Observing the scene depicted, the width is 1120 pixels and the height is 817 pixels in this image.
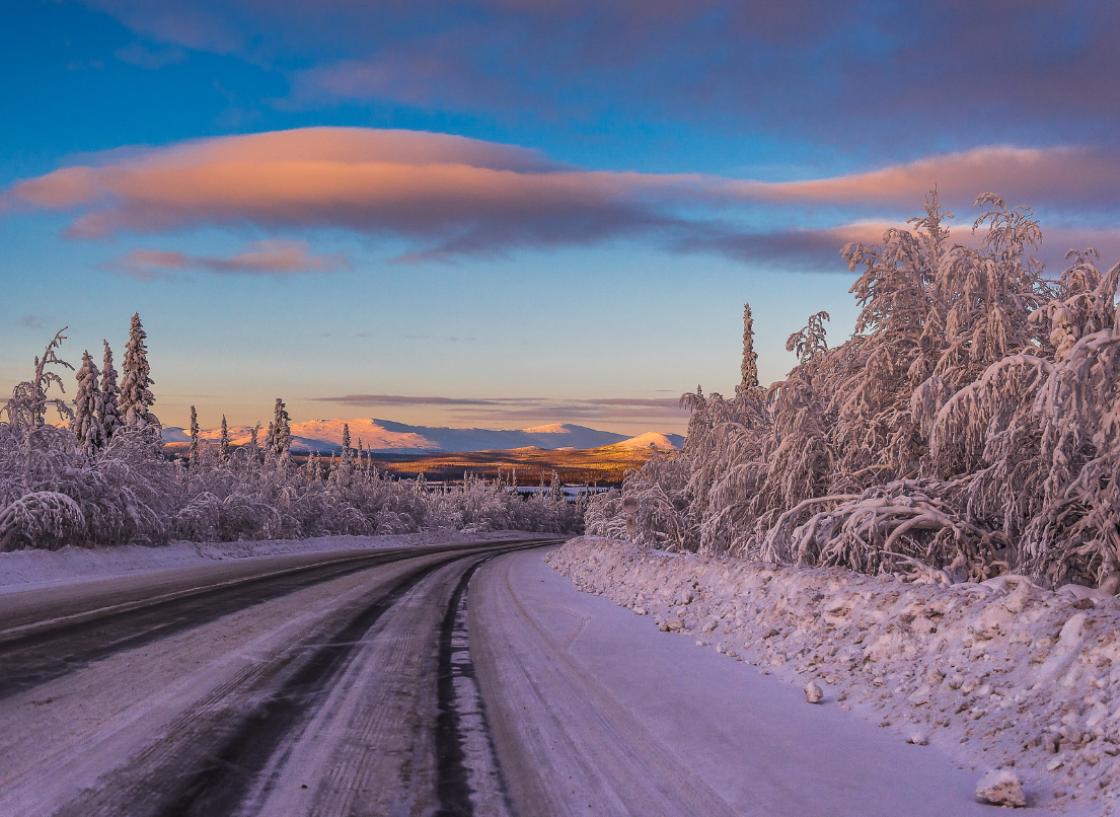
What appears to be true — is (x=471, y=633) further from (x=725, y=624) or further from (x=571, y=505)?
(x=571, y=505)

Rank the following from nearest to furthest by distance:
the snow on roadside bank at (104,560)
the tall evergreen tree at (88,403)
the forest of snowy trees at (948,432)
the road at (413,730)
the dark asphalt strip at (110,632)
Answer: the road at (413,730), the dark asphalt strip at (110,632), the forest of snowy trees at (948,432), the snow on roadside bank at (104,560), the tall evergreen tree at (88,403)

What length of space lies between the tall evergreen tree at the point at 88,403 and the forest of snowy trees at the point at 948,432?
37546 millimetres

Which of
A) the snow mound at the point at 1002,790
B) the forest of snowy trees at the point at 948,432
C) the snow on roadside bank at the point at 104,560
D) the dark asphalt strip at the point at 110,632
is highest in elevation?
the forest of snowy trees at the point at 948,432

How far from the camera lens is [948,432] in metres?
11.1

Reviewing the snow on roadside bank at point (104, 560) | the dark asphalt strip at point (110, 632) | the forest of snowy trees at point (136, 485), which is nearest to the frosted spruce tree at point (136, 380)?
the forest of snowy trees at point (136, 485)

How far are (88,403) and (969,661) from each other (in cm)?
4810

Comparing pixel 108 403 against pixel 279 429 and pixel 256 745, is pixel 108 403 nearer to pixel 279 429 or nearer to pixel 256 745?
pixel 279 429

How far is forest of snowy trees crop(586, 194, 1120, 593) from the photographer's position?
373 inches

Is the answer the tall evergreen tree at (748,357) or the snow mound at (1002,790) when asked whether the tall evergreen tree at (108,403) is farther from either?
the snow mound at (1002,790)

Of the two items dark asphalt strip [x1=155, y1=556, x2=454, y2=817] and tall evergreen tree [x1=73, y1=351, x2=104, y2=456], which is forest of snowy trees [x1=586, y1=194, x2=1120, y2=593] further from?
tall evergreen tree [x1=73, y1=351, x2=104, y2=456]

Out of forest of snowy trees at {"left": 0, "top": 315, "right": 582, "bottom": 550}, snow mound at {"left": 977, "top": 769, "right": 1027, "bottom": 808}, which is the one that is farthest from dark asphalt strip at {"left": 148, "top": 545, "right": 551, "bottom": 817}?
forest of snowy trees at {"left": 0, "top": 315, "right": 582, "bottom": 550}

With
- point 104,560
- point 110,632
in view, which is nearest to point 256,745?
point 110,632

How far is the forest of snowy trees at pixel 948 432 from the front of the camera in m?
9.48

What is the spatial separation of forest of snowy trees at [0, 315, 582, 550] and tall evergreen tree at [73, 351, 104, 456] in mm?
64
